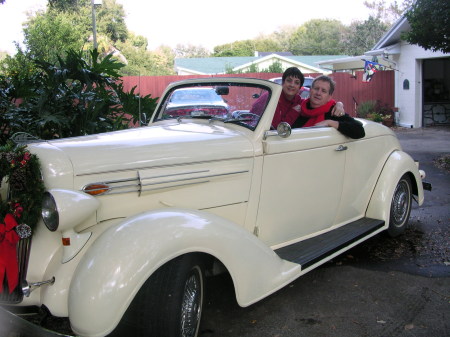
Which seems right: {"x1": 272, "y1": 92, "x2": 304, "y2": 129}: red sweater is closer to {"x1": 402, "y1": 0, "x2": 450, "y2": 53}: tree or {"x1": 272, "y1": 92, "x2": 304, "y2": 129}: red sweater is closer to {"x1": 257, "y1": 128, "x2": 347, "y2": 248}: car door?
{"x1": 257, "y1": 128, "x2": 347, "y2": 248}: car door

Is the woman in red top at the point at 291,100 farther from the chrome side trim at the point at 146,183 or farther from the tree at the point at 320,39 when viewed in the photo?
the tree at the point at 320,39

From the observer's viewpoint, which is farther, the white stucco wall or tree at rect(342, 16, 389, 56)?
tree at rect(342, 16, 389, 56)

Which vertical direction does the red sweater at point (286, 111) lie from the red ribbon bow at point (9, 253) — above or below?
above

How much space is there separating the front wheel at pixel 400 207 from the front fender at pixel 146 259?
7.26 feet

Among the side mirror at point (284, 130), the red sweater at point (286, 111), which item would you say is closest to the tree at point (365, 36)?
the red sweater at point (286, 111)

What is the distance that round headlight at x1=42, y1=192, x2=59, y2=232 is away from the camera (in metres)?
2.31

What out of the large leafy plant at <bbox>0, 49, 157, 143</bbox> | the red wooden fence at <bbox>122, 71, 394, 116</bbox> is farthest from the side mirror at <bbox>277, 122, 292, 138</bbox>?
the red wooden fence at <bbox>122, 71, 394, 116</bbox>

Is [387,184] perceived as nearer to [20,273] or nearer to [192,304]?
[192,304]

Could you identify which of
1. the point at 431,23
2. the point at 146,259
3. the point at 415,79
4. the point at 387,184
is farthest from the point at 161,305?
the point at 415,79

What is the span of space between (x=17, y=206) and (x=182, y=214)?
2.92 feet

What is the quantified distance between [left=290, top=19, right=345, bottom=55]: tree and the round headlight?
52469 mm

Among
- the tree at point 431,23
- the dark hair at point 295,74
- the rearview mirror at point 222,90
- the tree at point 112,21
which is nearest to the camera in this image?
the rearview mirror at point 222,90

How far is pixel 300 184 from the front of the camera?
349 cm

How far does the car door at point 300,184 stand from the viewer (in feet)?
10.8
